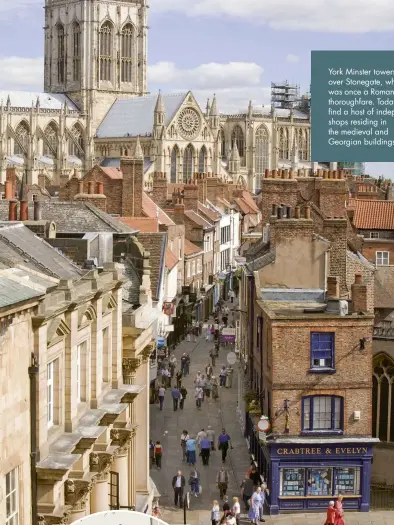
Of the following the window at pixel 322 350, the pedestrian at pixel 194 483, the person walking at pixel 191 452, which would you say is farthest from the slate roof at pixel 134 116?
the window at pixel 322 350

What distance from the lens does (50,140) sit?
12925 centimetres

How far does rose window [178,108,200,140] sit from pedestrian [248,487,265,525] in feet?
348

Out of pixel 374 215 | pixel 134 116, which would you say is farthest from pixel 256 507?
pixel 134 116

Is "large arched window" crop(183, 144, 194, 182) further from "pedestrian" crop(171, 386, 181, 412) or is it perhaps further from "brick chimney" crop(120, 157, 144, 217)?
"pedestrian" crop(171, 386, 181, 412)

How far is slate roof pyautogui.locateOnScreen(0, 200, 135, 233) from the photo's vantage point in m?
28.9

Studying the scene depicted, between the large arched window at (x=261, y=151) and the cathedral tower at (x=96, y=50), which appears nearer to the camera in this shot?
the cathedral tower at (x=96, y=50)

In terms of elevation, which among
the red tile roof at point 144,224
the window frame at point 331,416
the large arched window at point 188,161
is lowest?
the window frame at point 331,416

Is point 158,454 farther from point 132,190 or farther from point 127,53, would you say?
point 127,53

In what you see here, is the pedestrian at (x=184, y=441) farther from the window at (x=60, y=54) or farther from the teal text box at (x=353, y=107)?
the window at (x=60, y=54)

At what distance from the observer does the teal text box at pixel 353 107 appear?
27.3 metres

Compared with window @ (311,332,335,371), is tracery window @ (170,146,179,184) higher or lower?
higher

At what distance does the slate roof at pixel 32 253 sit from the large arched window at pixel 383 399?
12.5 m

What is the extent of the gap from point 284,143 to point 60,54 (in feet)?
133

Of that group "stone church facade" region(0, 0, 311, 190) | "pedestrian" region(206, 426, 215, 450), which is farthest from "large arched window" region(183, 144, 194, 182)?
"pedestrian" region(206, 426, 215, 450)
